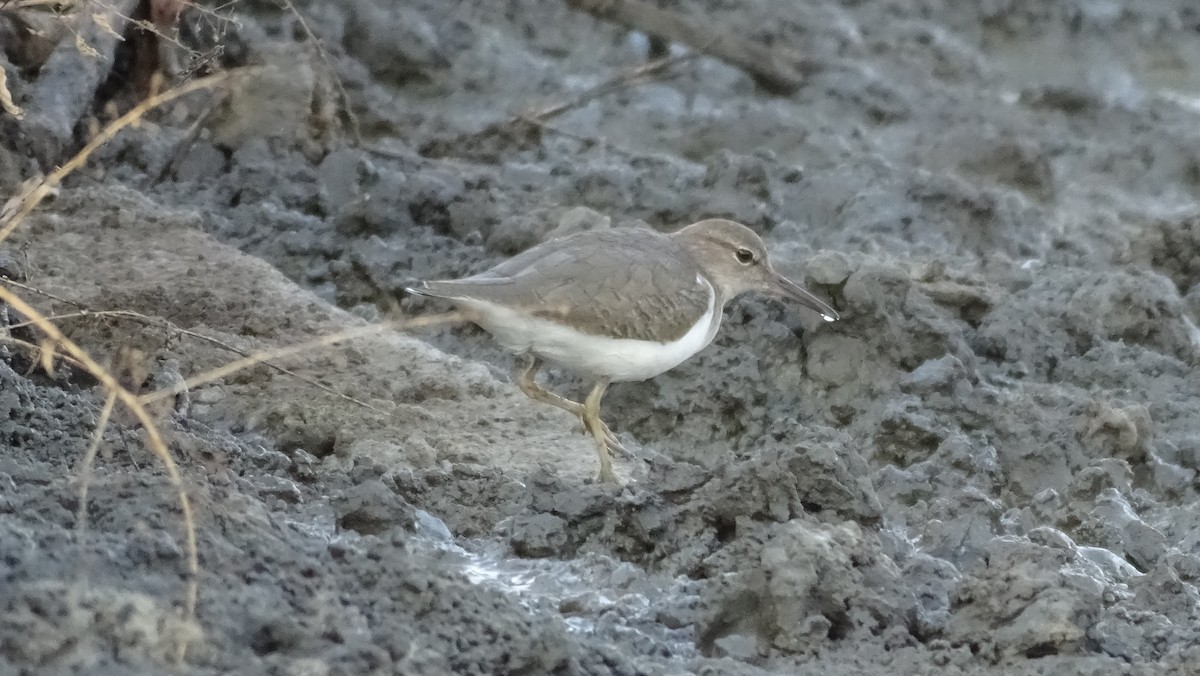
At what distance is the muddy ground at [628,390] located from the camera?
3.25 m

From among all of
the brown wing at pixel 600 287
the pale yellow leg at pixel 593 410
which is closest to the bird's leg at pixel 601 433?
the pale yellow leg at pixel 593 410

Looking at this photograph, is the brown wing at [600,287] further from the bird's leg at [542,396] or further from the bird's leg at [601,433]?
the bird's leg at [542,396]

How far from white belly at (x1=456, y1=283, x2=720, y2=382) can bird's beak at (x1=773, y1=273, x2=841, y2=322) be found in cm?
66

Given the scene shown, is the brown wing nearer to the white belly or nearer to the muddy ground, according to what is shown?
the white belly

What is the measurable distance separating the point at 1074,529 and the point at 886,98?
527 cm

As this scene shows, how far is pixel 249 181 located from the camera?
6898 millimetres

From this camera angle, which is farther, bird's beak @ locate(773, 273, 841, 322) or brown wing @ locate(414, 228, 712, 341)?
bird's beak @ locate(773, 273, 841, 322)

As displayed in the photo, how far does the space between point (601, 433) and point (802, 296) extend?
45.4 inches

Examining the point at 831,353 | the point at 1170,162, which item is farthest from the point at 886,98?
the point at 831,353

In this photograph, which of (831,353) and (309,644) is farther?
(831,353)

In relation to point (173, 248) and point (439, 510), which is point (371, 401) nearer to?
point (439, 510)

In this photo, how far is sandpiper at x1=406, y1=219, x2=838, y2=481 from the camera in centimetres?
455

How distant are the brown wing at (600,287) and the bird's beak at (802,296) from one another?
1.86 feet

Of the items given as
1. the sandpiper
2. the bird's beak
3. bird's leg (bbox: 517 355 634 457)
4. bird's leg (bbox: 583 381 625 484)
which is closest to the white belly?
the sandpiper
